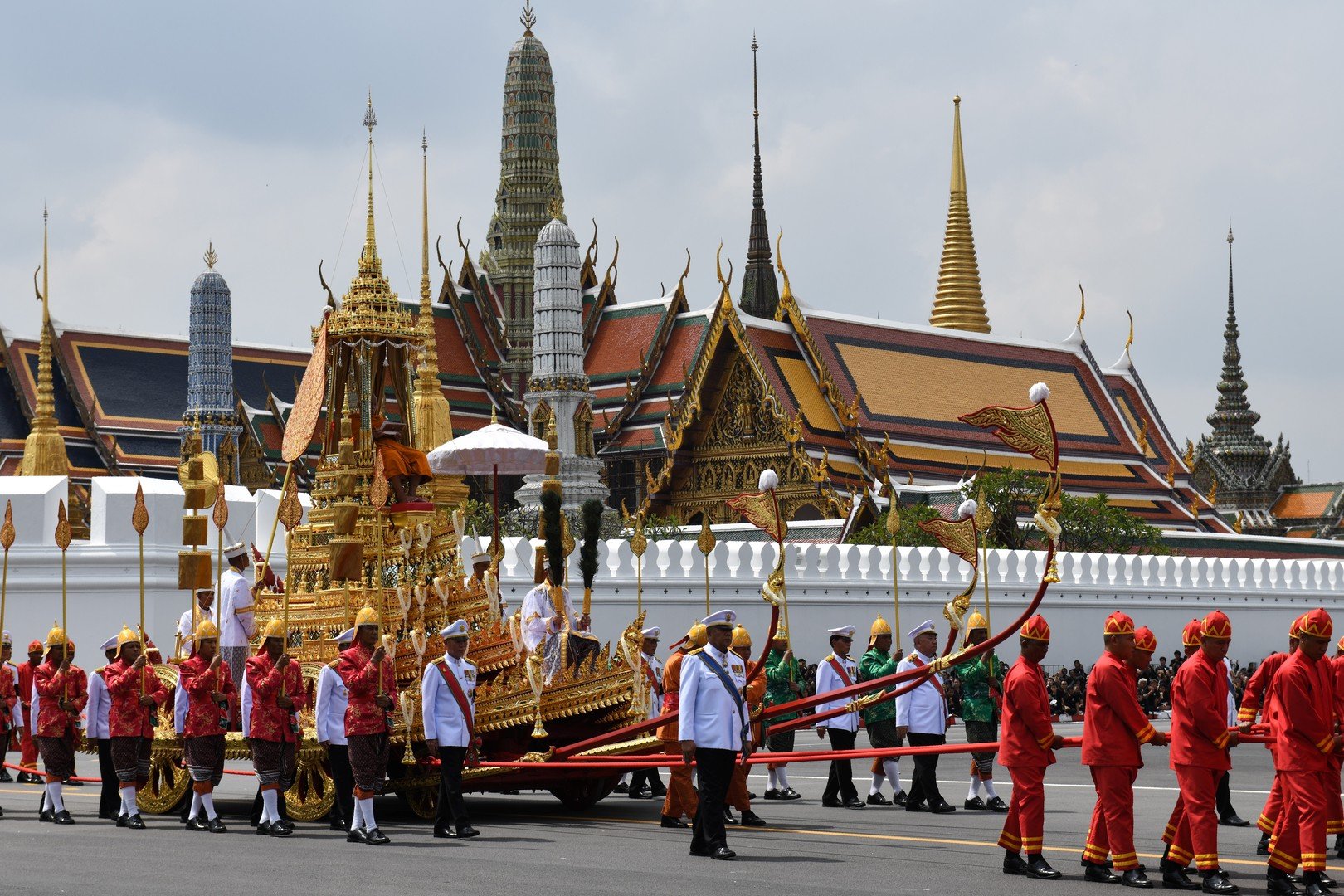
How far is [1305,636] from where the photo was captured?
988 cm

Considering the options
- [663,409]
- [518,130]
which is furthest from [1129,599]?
[518,130]

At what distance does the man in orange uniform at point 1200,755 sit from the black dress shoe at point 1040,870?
0.53 m

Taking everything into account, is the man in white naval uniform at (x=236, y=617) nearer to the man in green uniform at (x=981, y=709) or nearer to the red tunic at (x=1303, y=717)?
the man in green uniform at (x=981, y=709)

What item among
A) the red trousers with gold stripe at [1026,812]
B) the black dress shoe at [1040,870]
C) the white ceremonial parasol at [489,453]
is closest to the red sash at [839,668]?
the white ceremonial parasol at [489,453]

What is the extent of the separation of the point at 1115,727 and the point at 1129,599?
20366 millimetres

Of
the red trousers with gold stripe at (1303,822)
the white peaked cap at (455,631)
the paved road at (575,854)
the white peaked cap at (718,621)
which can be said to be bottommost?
the paved road at (575,854)

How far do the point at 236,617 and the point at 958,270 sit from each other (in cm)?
4149

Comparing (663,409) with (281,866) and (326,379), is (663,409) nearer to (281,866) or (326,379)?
(326,379)

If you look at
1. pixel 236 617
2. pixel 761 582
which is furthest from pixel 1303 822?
pixel 761 582

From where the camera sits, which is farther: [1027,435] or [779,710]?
[779,710]

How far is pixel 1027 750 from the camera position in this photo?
1055 centimetres

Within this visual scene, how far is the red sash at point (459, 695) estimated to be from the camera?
12570 mm

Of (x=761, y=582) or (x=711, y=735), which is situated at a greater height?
(x=761, y=582)

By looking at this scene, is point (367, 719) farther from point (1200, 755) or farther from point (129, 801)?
point (1200, 755)
